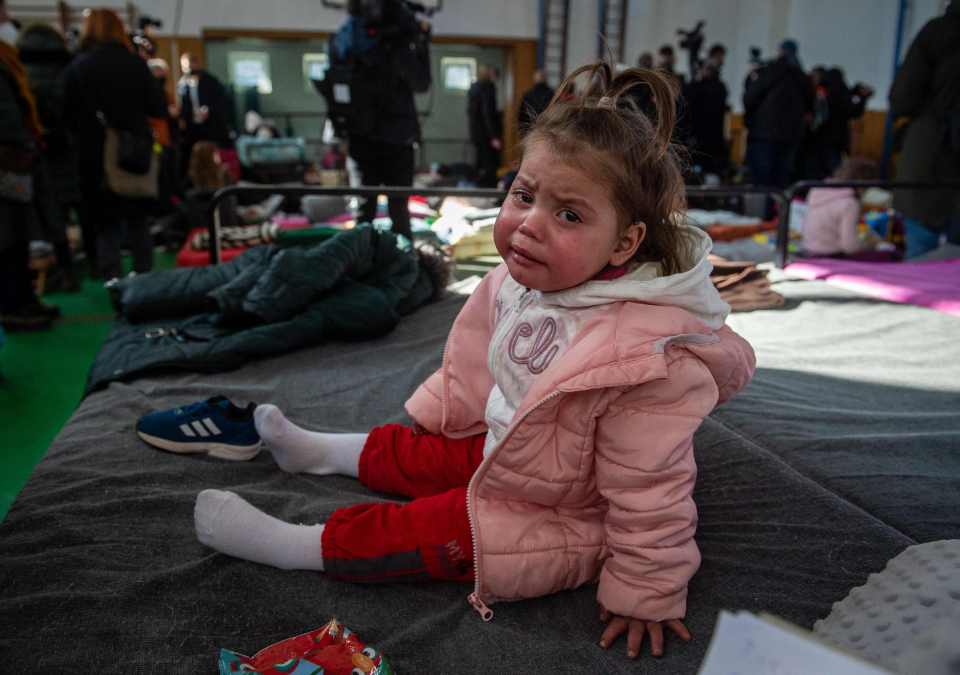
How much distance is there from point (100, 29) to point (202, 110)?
7.77 ft

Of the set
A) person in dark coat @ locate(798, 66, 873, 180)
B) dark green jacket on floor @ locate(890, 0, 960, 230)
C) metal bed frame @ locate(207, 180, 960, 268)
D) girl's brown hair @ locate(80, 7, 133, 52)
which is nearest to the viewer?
metal bed frame @ locate(207, 180, 960, 268)

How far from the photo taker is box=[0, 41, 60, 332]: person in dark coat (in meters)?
3.11

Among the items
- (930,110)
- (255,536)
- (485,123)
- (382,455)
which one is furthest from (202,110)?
(255,536)

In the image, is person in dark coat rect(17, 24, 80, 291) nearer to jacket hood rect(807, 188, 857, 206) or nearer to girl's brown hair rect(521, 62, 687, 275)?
girl's brown hair rect(521, 62, 687, 275)

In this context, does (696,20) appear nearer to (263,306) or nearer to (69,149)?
(69,149)

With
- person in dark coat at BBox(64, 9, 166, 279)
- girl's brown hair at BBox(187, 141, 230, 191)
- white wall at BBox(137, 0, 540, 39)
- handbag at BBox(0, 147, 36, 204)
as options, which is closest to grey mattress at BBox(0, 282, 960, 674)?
handbag at BBox(0, 147, 36, 204)

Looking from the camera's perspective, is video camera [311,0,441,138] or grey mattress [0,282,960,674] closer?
grey mattress [0,282,960,674]

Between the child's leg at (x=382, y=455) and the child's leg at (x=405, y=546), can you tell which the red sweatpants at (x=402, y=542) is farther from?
the child's leg at (x=382, y=455)

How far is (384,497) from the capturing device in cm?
137

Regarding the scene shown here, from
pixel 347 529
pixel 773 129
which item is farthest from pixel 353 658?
pixel 773 129

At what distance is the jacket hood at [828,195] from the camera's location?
3924 millimetres

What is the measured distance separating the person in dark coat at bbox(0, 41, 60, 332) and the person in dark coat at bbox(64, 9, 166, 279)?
1.23 feet

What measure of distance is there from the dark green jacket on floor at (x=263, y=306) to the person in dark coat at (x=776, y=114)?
3.88 m

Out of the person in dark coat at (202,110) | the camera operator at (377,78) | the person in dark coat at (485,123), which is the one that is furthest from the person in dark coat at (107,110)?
the person in dark coat at (485,123)
